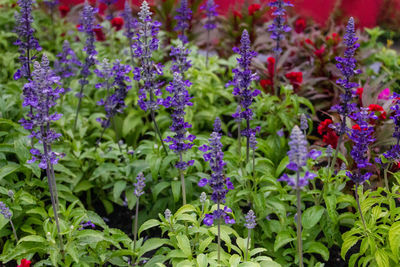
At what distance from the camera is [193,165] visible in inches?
162

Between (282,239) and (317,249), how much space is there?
264mm

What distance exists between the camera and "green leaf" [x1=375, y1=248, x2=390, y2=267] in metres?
3.14

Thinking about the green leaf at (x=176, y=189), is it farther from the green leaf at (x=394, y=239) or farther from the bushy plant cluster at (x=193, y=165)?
the green leaf at (x=394, y=239)

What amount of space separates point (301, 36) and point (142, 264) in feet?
14.5

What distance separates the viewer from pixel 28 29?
12.9 ft

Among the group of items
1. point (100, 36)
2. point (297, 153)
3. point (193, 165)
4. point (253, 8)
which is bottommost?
point (193, 165)

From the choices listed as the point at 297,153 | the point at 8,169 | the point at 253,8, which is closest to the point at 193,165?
the point at 8,169

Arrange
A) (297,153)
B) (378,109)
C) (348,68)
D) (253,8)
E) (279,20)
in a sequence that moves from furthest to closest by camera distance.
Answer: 1. (253,8)
2. (279,20)
3. (378,109)
4. (348,68)
5. (297,153)

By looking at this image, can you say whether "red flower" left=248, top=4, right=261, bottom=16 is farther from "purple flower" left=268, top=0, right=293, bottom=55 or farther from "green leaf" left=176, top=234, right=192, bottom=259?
"green leaf" left=176, top=234, right=192, bottom=259

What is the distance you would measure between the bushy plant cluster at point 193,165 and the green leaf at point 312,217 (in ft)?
0.03

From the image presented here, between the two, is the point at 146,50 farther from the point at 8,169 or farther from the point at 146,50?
the point at 8,169

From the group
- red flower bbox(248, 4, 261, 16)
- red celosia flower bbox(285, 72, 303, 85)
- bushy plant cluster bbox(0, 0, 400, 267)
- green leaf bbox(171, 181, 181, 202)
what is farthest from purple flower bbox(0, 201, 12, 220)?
red flower bbox(248, 4, 261, 16)

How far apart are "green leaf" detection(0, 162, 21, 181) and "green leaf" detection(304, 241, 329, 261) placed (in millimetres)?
2305

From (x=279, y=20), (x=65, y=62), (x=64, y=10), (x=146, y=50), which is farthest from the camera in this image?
(x=64, y=10)
